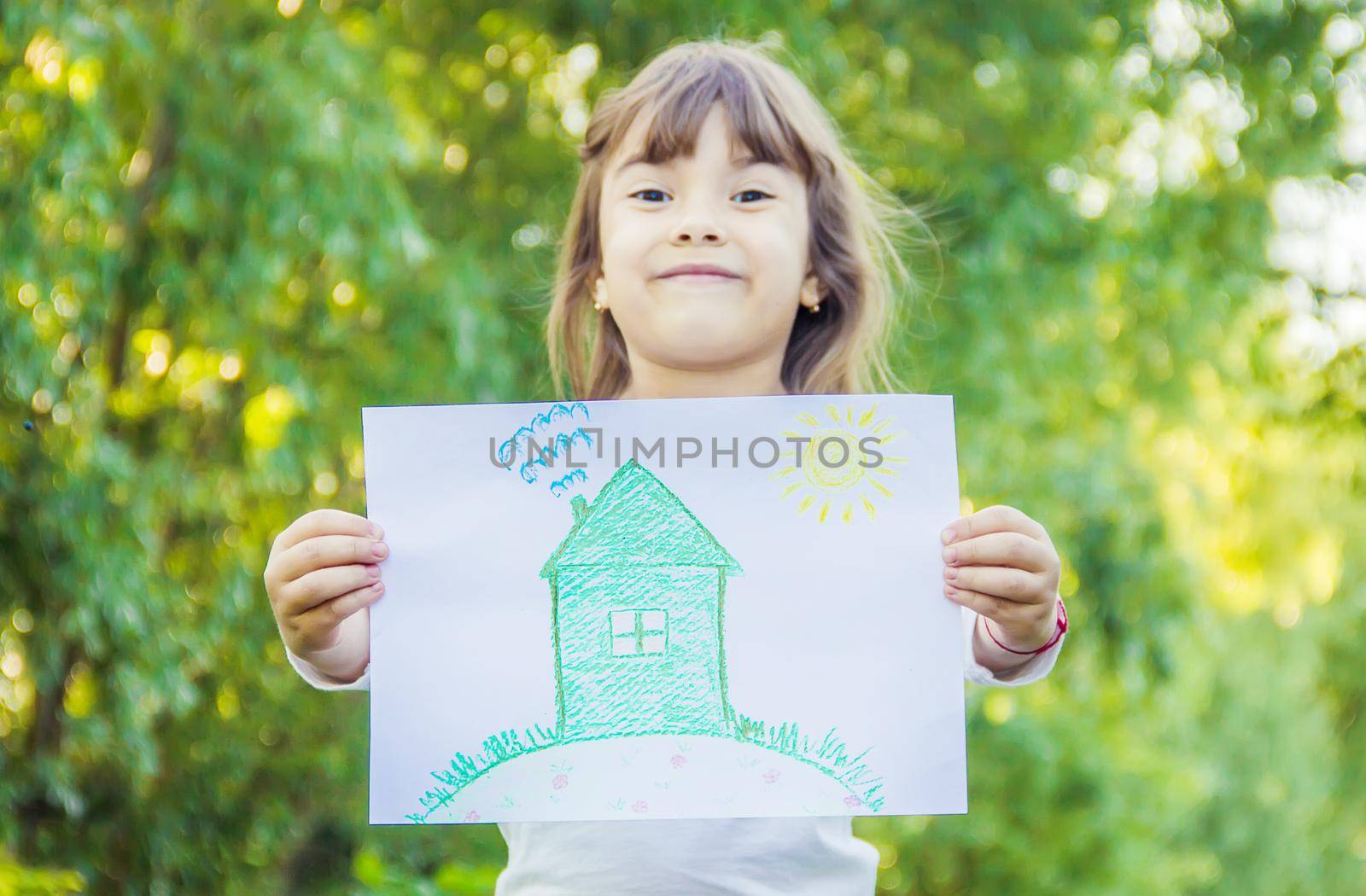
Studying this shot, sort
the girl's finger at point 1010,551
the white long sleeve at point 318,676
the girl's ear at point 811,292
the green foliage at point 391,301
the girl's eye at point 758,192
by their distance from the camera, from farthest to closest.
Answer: the green foliage at point 391,301
the girl's ear at point 811,292
the girl's eye at point 758,192
the white long sleeve at point 318,676
the girl's finger at point 1010,551

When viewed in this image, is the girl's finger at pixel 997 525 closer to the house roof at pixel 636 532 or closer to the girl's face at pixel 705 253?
the house roof at pixel 636 532

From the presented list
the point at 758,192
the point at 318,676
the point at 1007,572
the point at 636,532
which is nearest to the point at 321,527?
the point at 318,676

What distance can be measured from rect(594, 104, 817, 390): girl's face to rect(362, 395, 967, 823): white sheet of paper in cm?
13

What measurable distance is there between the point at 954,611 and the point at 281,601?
0.79 metres

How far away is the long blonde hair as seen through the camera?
5.82ft

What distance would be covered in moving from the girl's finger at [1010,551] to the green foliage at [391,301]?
144cm

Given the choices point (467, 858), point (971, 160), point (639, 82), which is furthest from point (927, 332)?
point (639, 82)

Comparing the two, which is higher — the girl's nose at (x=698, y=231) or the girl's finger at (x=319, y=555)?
the girl's nose at (x=698, y=231)

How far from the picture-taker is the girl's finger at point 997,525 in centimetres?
155

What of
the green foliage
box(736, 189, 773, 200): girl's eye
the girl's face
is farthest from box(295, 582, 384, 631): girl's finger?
the green foliage

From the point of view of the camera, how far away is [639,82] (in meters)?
1.89

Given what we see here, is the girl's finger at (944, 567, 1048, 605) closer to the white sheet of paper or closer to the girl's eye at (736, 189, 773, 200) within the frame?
the white sheet of paper

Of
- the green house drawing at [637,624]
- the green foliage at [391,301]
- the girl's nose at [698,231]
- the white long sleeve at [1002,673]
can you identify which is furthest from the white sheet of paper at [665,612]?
the green foliage at [391,301]

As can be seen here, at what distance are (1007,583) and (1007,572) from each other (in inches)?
0.5
